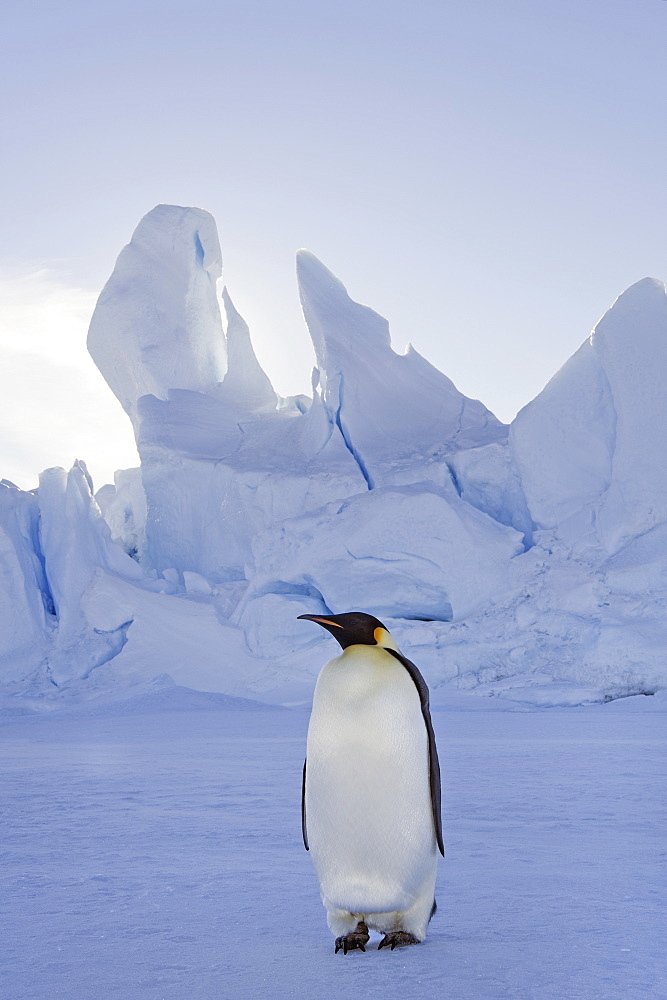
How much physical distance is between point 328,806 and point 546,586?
28.1 ft

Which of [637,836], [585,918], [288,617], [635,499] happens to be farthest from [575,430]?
[585,918]

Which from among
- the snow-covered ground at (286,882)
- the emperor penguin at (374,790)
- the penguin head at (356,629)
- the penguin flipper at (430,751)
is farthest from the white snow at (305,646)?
the penguin head at (356,629)

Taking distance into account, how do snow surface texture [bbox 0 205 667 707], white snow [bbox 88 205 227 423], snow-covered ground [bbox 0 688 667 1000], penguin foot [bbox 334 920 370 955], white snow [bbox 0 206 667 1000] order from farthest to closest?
1. white snow [bbox 88 205 227 423]
2. snow surface texture [bbox 0 205 667 707]
3. white snow [bbox 0 206 667 1000]
4. penguin foot [bbox 334 920 370 955]
5. snow-covered ground [bbox 0 688 667 1000]

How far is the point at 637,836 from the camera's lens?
3521mm

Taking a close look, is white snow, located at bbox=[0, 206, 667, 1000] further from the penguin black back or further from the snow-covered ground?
the penguin black back

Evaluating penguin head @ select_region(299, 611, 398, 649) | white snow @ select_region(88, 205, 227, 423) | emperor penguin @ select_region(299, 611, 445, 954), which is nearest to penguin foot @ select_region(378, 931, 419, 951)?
emperor penguin @ select_region(299, 611, 445, 954)

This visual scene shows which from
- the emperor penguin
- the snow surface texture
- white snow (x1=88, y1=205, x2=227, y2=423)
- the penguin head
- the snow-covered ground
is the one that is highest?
white snow (x1=88, y1=205, x2=227, y2=423)

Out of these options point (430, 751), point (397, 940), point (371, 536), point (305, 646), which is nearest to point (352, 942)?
point (397, 940)

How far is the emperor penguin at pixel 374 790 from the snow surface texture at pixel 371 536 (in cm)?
783

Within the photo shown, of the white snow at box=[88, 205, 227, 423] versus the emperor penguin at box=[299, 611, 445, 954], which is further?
the white snow at box=[88, 205, 227, 423]

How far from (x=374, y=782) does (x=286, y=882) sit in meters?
0.93

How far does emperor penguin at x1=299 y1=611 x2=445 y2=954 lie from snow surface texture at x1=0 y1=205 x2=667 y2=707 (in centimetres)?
783

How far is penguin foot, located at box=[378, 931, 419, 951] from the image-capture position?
2.23m

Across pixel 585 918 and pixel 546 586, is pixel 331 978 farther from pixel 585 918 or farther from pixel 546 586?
pixel 546 586
